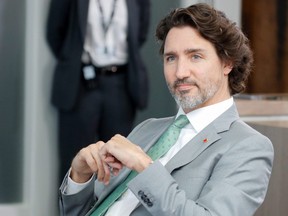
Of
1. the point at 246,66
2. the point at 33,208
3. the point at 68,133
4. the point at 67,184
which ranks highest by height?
the point at 246,66

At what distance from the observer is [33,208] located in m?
3.60

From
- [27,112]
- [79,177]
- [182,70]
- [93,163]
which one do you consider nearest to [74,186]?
[79,177]

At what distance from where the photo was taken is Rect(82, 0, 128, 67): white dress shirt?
342 centimetres

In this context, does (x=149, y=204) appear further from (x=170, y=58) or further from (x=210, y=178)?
(x=170, y=58)

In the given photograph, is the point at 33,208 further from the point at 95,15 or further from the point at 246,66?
the point at 246,66

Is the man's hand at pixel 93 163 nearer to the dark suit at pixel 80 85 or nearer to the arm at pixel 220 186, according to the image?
the arm at pixel 220 186

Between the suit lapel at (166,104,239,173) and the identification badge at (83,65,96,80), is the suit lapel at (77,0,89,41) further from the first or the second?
the suit lapel at (166,104,239,173)

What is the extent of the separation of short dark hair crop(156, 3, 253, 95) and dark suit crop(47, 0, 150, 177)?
143cm

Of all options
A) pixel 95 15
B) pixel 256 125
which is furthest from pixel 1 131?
pixel 256 125

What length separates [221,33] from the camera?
75.4 inches

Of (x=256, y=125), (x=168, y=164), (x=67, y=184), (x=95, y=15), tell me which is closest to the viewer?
(x=168, y=164)

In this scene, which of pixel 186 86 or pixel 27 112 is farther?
pixel 27 112

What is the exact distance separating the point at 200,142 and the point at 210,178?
0.44ft

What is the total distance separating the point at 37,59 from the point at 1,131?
0.44m
